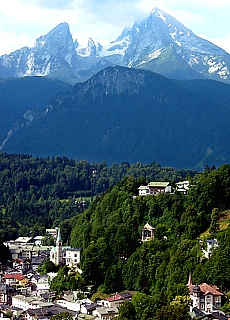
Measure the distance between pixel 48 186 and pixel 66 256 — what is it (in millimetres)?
90607

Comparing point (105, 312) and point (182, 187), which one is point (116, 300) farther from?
point (182, 187)

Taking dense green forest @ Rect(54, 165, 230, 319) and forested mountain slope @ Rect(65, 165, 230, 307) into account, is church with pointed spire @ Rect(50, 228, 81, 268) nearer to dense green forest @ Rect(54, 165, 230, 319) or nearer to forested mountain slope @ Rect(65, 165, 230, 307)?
dense green forest @ Rect(54, 165, 230, 319)

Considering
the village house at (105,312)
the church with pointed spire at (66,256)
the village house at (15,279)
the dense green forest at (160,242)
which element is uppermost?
the dense green forest at (160,242)

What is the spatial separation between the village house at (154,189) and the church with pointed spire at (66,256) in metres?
10.6

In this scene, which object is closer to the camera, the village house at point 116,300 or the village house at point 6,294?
the village house at point 116,300

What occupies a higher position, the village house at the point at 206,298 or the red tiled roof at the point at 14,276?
the village house at the point at 206,298

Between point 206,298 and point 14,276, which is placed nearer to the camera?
point 206,298

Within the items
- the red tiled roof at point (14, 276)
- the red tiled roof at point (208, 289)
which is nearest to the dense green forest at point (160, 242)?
the red tiled roof at point (208, 289)

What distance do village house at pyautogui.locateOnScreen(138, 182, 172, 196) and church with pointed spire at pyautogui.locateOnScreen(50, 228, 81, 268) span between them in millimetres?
10621

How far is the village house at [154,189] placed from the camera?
85750 millimetres

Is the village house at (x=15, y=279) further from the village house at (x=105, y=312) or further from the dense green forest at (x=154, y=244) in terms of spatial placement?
the village house at (x=105, y=312)

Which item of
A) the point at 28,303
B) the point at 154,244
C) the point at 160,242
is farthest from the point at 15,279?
the point at 160,242

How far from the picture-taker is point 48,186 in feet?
560

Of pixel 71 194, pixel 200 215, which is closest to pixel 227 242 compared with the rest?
pixel 200 215
